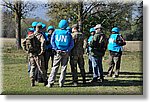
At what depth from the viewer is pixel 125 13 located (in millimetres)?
9109

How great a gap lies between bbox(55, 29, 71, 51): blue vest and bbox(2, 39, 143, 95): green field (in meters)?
0.88

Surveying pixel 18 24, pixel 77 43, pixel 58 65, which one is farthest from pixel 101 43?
pixel 18 24

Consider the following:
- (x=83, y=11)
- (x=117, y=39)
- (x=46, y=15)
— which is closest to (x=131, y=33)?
(x=117, y=39)

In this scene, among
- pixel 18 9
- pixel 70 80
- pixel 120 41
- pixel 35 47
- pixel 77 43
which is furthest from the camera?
pixel 120 41

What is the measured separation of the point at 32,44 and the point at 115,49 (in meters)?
2.29

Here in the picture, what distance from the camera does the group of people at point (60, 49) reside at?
25.8 feet

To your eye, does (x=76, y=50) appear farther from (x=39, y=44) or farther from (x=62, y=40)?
(x=39, y=44)

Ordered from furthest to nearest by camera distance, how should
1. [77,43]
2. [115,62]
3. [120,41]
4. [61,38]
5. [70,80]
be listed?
1. [115,62]
2. [120,41]
3. [70,80]
4. [77,43]
5. [61,38]

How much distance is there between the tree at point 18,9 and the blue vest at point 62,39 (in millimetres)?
1211

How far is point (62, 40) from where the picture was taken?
7.81 metres

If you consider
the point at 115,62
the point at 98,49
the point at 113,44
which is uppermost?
the point at 113,44

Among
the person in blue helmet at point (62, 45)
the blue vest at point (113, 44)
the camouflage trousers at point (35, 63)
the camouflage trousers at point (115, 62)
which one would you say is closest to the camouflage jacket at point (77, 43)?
the person in blue helmet at point (62, 45)

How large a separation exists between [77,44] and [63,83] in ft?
2.90

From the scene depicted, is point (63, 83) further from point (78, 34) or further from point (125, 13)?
point (125, 13)
